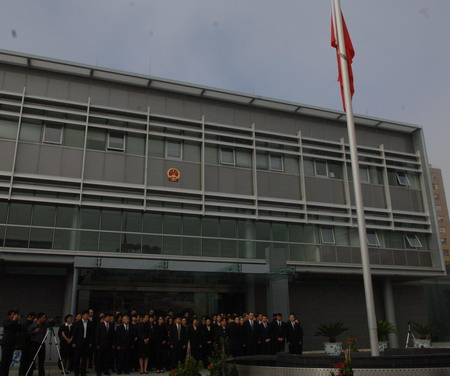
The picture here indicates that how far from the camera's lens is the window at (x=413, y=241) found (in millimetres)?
→ 25597

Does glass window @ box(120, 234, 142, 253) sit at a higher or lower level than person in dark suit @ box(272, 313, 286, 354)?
higher

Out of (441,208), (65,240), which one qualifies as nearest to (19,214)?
(65,240)

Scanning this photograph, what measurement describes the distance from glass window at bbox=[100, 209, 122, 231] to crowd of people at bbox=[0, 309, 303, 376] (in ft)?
16.8

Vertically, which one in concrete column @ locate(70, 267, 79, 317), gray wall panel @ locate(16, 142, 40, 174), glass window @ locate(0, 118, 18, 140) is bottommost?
concrete column @ locate(70, 267, 79, 317)

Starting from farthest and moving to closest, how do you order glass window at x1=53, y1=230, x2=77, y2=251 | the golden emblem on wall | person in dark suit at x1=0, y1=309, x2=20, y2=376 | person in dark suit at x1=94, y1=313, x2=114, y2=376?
the golden emblem on wall
glass window at x1=53, y1=230, x2=77, y2=251
person in dark suit at x1=94, y1=313, x2=114, y2=376
person in dark suit at x1=0, y1=309, x2=20, y2=376

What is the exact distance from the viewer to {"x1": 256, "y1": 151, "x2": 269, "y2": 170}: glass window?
2358 cm

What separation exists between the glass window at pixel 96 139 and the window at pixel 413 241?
16.9m

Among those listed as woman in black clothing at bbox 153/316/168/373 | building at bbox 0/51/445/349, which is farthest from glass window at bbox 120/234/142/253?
woman in black clothing at bbox 153/316/168/373

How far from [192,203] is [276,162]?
5346 mm

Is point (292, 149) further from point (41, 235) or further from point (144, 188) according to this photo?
point (41, 235)

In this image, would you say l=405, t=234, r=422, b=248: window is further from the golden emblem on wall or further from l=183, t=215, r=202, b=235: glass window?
the golden emblem on wall

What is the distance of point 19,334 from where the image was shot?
501 inches

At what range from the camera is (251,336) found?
15.6 m

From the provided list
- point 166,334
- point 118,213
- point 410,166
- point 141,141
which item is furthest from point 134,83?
point 410,166
